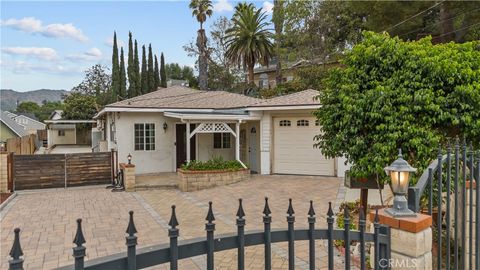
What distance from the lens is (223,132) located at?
1418cm

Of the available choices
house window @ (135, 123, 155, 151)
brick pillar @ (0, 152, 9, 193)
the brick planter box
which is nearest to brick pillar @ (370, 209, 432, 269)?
Result: the brick planter box

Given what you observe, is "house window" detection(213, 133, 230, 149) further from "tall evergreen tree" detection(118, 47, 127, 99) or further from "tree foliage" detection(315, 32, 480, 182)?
"tall evergreen tree" detection(118, 47, 127, 99)

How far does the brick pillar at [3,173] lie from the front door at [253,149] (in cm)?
920

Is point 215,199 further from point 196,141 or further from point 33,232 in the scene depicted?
point 196,141

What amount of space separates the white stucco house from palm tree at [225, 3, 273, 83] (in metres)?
13.2

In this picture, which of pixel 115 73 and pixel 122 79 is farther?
pixel 122 79

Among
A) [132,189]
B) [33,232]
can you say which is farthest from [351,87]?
[132,189]

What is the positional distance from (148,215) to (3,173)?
253 inches

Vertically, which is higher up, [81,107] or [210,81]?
[210,81]

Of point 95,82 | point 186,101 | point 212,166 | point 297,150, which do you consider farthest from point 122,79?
point 297,150

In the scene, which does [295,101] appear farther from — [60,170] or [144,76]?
[144,76]

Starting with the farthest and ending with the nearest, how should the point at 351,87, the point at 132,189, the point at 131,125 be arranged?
the point at 131,125 < the point at 132,189 < the point at 351,87

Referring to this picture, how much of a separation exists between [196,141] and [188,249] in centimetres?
1318

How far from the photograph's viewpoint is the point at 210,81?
32594 mm
